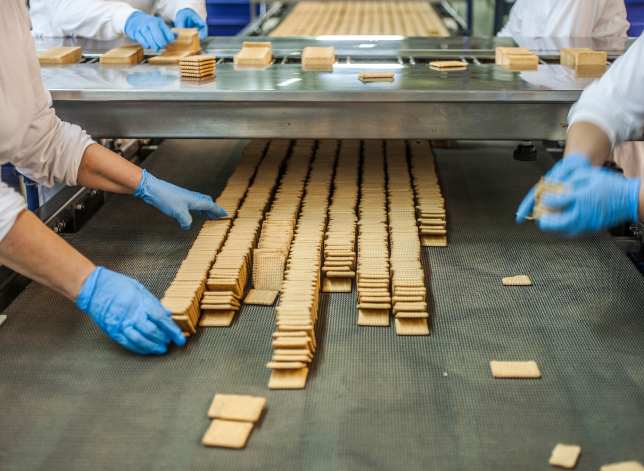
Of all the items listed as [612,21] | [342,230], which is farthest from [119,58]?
[612,21]

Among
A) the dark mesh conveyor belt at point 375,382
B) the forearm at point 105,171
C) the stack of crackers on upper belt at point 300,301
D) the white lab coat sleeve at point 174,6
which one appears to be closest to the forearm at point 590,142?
the dark mesh conveyor belt at point 375,382

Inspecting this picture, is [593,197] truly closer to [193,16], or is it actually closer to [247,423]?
[247,423]

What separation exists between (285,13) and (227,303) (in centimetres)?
548

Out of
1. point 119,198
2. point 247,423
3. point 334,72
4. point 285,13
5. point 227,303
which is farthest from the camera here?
point 285,13

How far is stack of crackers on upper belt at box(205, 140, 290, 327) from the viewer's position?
1.62 metres

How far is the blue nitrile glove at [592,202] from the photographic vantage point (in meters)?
1.44

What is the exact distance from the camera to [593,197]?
145 centimetres

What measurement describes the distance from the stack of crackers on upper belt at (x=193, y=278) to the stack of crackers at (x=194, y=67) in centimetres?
56

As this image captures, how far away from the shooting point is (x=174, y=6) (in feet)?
10.5

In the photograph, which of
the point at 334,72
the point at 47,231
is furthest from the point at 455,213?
the point at 47,231

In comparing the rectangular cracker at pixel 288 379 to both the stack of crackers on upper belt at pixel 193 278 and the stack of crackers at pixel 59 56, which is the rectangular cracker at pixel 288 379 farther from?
the stack of crackers at pixel 59 56

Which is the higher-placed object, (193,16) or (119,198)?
(193,16)

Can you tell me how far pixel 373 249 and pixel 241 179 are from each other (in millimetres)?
852

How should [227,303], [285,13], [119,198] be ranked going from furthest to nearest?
1. [285,13]
2. [119,198]
3. [227,303]
